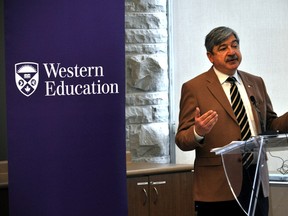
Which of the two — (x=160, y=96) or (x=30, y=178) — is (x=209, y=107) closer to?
(x=30, y=178)

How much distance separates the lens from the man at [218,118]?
3.60 metres

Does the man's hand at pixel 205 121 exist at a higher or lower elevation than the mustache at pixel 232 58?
lower

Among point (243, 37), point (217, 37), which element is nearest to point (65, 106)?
point (217, 37)

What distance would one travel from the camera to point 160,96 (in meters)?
5.31

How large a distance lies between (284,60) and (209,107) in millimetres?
2073

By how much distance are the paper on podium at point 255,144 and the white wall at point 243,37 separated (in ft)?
7.02

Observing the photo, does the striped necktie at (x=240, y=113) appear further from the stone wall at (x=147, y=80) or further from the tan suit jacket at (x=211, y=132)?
the stone wall at (x=147, y=80)

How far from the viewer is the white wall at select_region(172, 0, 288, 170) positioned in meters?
5.41

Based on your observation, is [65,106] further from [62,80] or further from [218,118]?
[218,118]

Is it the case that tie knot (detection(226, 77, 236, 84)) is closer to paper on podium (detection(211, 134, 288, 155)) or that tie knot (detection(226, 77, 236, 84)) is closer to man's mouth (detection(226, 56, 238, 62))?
man's mouth (detection(226, 56, 238, 62))

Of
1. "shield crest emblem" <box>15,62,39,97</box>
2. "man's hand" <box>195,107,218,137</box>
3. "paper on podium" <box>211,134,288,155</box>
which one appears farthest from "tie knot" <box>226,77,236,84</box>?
"shield crest emblem" <box>15,62,39,97</box>

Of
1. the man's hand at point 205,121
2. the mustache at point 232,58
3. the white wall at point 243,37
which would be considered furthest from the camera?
the white wall at point 243,37

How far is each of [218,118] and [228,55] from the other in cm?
33

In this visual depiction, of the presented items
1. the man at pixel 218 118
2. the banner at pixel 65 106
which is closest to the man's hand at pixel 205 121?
the man at pixel 218 118
